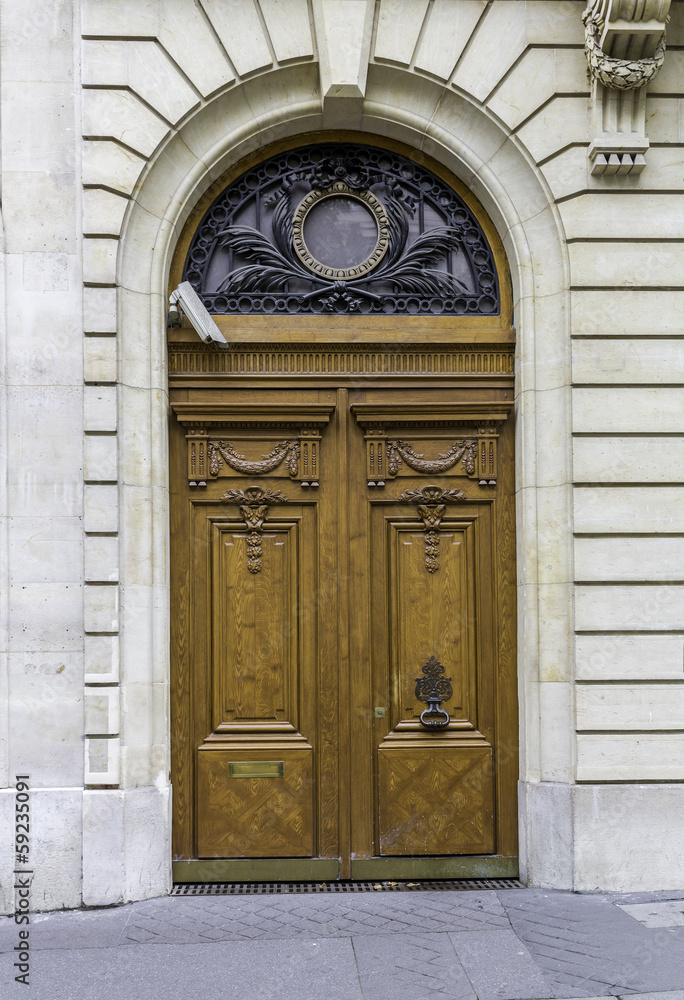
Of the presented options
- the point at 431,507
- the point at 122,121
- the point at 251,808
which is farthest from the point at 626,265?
the point at 251,808

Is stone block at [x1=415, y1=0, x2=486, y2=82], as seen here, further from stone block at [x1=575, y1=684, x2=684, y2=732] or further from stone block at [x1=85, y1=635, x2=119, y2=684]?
stone block at [x1=85, y1=635, x2=119, y2=684]

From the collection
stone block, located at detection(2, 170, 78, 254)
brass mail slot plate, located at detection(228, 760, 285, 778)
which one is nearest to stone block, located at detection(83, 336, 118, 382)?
stone block, located at detection(2, 170, 78, 254)

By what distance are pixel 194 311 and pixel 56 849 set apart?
385 centimetres

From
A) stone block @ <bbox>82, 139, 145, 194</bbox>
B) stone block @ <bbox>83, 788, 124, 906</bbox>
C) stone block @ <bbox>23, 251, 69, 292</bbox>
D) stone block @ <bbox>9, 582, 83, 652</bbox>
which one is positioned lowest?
stone block @ <bbox>83, 788, 124, 906</bbox>

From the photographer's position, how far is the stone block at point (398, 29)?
6.45 metres

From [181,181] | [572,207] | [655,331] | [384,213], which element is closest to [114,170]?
[181,181]

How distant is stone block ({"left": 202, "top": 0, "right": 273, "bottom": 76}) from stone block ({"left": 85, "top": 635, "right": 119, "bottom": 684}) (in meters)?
4.17

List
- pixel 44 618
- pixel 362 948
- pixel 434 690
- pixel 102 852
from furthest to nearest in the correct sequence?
pixel 434 690 → pixel 44 618 → pixel 102 852 → pixel 362 948

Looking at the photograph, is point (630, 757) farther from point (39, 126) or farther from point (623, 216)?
point (39, 126)

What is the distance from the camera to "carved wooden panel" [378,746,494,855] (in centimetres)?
654

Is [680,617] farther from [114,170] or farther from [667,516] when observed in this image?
[114,170]

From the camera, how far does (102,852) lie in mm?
5988

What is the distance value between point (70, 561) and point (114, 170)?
2787 millimetres

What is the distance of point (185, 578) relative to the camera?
259 inches
